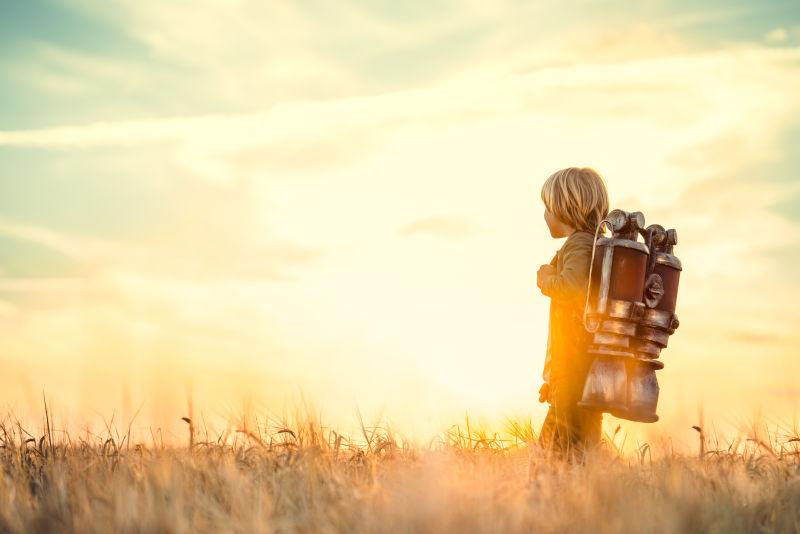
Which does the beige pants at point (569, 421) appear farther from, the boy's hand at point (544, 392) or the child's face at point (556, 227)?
the child's face at point (556, 227)

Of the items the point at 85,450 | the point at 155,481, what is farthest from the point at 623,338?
the point at 85,450

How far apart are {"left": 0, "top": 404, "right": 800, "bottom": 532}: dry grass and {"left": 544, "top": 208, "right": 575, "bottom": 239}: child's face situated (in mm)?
1590

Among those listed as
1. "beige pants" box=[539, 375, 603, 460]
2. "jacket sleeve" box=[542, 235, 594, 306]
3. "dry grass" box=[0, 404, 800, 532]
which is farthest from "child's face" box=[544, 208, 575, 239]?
"dry grass" box=[0, 404, 800, 532]

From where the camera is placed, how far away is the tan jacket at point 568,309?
641 cm

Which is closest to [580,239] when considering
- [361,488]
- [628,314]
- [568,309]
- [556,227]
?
[556,227]

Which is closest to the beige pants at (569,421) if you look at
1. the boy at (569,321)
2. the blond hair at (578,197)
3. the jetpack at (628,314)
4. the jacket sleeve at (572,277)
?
the boy at (569,321)

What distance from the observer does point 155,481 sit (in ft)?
17.2

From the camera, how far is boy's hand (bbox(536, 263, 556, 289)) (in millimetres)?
6527

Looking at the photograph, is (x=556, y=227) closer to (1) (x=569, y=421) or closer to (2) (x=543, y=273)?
(2) (x=543, y=273)

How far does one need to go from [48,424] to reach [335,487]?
2770 millimetres

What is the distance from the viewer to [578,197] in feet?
21.8

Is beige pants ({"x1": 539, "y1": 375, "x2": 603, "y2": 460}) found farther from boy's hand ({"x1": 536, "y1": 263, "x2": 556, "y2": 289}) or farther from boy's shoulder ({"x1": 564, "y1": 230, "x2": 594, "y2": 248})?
boy's shoulder ({"x1": 564, "y1": 230, "x2": 594, "y2": 248})

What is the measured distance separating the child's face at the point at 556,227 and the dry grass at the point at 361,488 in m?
1.59

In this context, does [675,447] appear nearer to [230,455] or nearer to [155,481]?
[230,455]
